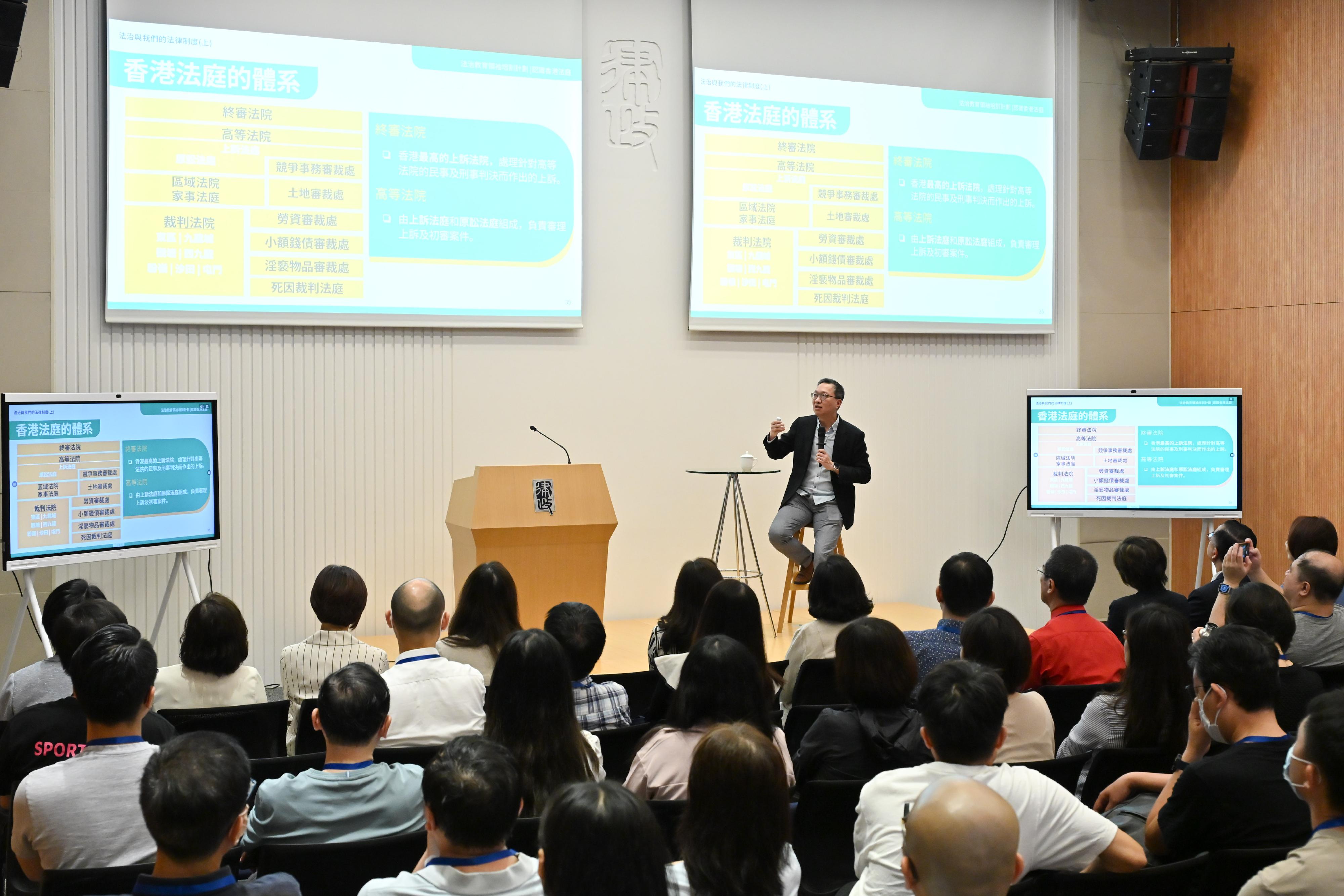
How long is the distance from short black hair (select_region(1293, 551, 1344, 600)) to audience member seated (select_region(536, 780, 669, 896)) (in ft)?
9.86

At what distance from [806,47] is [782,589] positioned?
340 cm

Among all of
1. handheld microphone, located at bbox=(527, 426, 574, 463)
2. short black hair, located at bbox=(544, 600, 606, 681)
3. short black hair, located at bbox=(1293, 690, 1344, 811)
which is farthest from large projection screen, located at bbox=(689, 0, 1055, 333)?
short black hair, located at bbox=(1293, 690, 1344, 811)

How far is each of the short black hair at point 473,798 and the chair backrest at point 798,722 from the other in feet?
4.73

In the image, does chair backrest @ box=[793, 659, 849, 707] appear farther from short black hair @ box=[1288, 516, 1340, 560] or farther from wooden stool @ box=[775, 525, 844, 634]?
wooden stool @ box=[775, 525, 844, 634]

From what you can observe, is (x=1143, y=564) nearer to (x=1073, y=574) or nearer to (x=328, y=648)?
(x=1073, y=574)

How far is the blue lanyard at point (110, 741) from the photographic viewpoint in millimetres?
2186

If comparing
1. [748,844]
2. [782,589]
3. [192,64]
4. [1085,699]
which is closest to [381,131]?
[192,64]

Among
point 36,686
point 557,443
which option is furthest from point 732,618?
point 557,443

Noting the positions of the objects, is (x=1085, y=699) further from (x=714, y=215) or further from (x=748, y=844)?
(x=714, y=215)

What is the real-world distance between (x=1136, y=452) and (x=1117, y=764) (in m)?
4.67

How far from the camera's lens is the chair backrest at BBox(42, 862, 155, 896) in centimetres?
178

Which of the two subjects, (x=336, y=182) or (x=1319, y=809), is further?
(x=336, y=182)

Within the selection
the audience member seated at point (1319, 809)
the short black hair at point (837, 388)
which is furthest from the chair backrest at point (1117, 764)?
the short black hair at point (837, 388)

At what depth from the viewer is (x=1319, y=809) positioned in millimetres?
1703
